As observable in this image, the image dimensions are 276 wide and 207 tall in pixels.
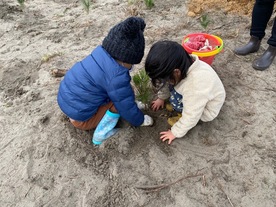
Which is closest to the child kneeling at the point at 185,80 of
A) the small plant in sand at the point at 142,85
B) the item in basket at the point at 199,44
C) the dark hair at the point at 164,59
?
the dark hair at the point at 164,59

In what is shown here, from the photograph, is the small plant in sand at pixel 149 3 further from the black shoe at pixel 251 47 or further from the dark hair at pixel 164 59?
the dark hair at pixel 164 59

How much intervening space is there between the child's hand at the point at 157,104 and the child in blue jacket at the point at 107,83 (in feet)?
0.93

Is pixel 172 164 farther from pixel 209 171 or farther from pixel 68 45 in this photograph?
pixel 68 45

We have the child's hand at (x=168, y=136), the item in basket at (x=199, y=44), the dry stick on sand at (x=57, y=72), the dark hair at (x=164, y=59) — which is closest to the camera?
the dark hair at (x=164, y=59)

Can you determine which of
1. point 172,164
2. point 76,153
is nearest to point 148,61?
point 172,164

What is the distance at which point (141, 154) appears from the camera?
2.22 meters

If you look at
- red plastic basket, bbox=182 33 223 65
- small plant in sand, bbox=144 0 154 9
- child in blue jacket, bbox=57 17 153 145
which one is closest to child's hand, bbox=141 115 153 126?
child in blue jacket, bbox=57 17 153 145

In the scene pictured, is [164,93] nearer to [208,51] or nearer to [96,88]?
[208,51]

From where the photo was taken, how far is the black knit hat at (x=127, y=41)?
1.82 metres

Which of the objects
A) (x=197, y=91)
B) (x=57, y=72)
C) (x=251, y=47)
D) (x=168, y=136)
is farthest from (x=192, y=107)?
(x=57, y=72)

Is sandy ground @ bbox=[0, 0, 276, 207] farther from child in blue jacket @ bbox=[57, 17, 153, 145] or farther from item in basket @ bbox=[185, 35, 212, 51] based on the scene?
item in basket @ bbox=[185, 35, 212, 51]

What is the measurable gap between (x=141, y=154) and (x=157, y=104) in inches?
21.0

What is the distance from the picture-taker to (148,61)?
1791 mm

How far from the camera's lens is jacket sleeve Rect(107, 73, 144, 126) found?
199 centimetres
